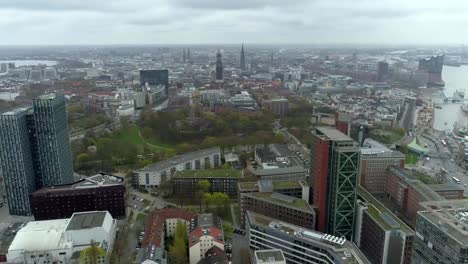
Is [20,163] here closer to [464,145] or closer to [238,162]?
[238,162]

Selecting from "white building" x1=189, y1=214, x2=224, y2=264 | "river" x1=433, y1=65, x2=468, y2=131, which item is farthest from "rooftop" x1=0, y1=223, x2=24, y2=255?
"river" x1=433, y1=65, x2=468, y2=131

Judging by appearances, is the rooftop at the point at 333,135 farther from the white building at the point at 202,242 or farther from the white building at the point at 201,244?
the white building at the point at 201,244

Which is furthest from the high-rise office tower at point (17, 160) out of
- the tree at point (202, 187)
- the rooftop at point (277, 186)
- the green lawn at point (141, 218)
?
the rooftop at point (277, 186)

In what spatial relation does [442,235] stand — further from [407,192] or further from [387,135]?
[387,135]

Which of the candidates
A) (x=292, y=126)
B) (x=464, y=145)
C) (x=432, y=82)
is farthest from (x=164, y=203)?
(x=432, y=82)

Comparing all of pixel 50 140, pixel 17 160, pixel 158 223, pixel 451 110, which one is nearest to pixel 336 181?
pixel 158 223

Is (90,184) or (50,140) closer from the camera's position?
(90,184)
